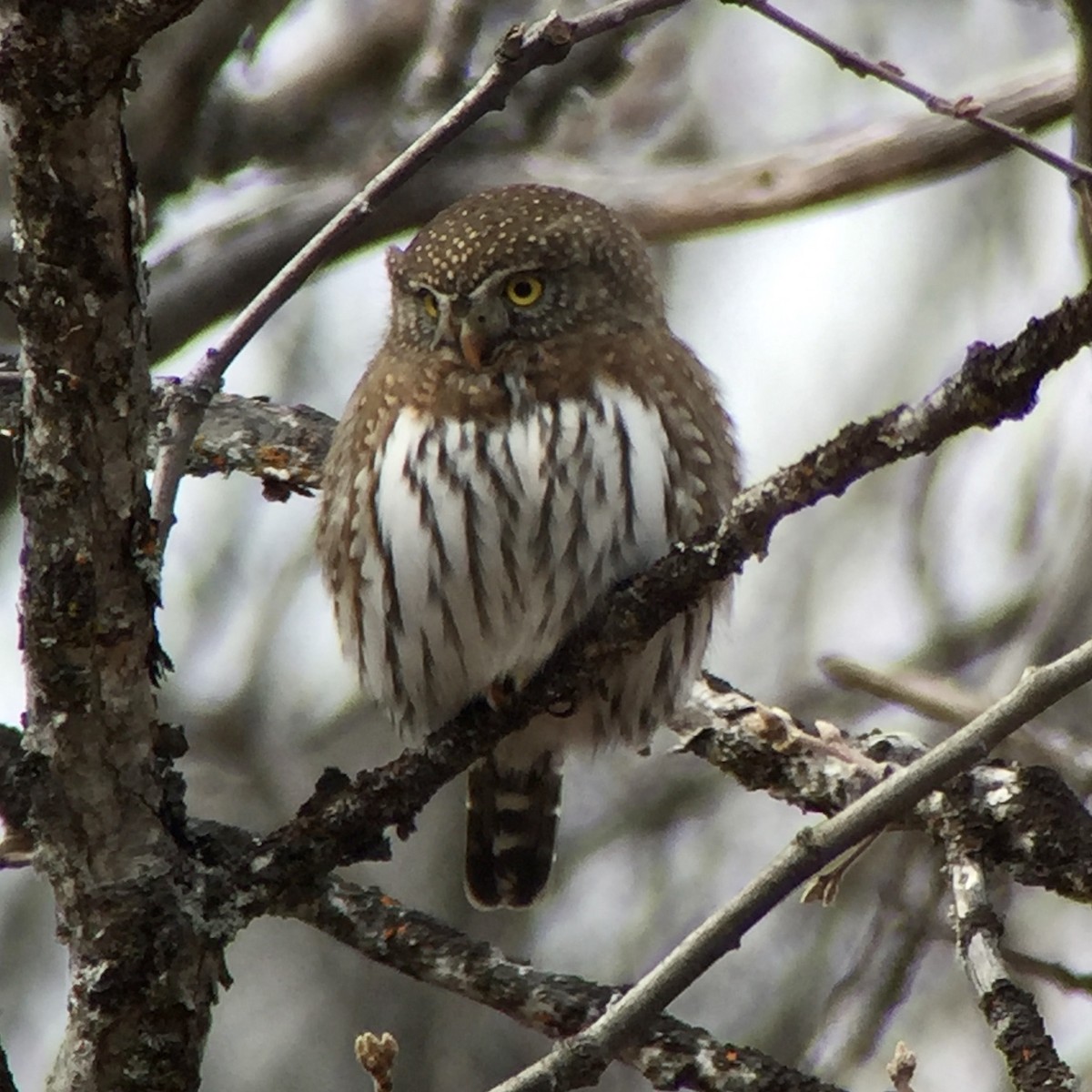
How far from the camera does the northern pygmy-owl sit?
3.87m

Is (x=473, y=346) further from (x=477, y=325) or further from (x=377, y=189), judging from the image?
(x=377, y=189)

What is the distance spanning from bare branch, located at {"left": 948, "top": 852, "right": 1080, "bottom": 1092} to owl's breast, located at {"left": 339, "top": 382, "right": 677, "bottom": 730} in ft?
3.26

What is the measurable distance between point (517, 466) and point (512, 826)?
1253mm

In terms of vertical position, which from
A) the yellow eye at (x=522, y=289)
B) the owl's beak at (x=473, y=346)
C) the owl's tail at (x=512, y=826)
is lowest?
the owl's tail at (x=512, y=826)

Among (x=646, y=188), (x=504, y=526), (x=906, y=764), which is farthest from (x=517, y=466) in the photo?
(x=646, y=188)

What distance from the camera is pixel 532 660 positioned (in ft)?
12.8

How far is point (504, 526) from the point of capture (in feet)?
12.8

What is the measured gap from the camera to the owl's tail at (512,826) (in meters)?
4.75

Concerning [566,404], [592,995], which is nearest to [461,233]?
[566,404]

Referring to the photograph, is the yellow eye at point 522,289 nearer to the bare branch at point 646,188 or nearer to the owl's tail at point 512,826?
the bare branch at point 646,188

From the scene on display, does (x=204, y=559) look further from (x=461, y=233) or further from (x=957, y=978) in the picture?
(x=461, y=233)

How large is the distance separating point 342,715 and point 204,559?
93 centimetres

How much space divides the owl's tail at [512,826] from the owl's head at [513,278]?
1164 mm

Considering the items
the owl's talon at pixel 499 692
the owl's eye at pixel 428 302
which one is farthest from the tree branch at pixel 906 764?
the owl's eye at pixel 428 302
